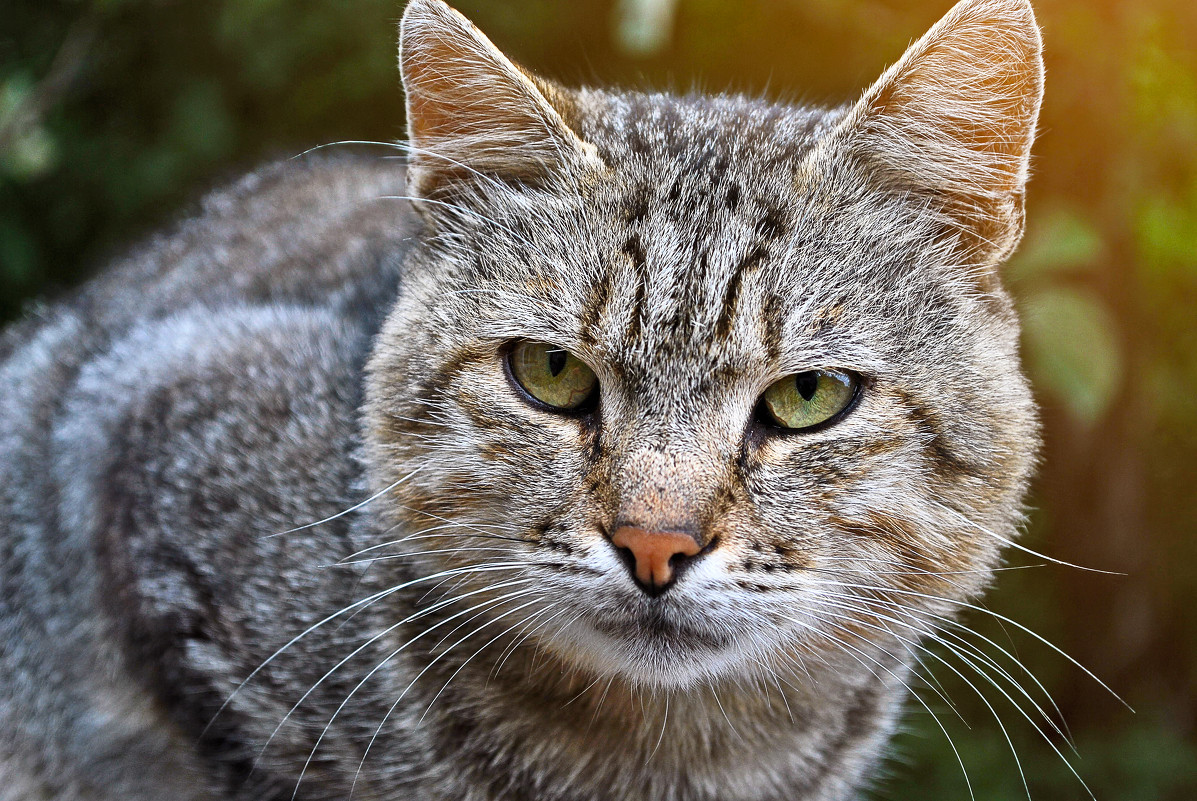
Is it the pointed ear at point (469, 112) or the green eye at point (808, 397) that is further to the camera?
the pointed ear at point (469, 112)

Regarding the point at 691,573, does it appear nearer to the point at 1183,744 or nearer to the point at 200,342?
the point at 200,342

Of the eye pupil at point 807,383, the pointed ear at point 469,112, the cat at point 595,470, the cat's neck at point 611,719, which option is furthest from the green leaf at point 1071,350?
the pointed ear at point 469,112

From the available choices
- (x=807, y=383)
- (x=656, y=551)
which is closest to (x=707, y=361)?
(x=807, y=383)

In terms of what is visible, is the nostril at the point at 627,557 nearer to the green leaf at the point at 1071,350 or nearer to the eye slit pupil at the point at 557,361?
the eye slit pupil at the point at 557,361

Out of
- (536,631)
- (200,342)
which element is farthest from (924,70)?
(200,342)

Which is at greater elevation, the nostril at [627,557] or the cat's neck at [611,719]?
the nostril at [627,557]

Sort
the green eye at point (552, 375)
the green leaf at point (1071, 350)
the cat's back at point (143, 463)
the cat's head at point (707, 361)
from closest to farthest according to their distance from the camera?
the cat's head at point (707, 361)
the green eye at point (552, 375)
the cat's back at point (143, 463)
the green leaf at point (1071, 350)

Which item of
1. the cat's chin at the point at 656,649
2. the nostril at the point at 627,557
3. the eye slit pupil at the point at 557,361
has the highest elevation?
the eye slit pupil at the point at 557,361

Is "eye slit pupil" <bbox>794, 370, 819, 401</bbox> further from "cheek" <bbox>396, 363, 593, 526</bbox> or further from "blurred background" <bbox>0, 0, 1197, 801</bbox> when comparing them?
"blurred background" <bbox>0, 0, 1197, 801</bbox>
